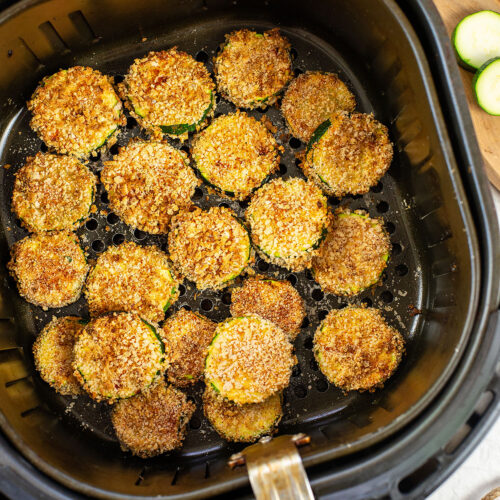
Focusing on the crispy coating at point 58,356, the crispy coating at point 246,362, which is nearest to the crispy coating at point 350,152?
the crispy coating at point 246,362

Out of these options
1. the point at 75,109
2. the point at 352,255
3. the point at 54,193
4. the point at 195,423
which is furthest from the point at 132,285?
the point at 352,255

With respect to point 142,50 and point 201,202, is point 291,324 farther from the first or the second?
point 142,50

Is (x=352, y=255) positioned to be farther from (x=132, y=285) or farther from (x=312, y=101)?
(x=132, y=285)

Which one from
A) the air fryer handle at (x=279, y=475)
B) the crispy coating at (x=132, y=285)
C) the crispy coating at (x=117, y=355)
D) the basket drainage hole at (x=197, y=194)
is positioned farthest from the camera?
the basket drainage hole at (x=197, y=194)

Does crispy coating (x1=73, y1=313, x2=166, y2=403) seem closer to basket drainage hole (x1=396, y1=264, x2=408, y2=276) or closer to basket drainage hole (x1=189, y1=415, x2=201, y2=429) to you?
basket drainage hole (x1=189, y1=415, x2=201, y2=429)

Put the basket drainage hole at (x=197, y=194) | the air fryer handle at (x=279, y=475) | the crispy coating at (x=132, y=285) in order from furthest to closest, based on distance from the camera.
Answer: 1. the basket drainage hole at (x=197, y=194)
2. the crispy coating at (x=132, y=285)
3. the air fryer handle at (x=279, y=475)

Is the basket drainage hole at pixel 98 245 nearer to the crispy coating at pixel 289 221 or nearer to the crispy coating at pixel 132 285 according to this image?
the crispy coating at pixel 132 285

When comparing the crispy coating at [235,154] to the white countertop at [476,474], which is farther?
the white countertop at [476,474]
